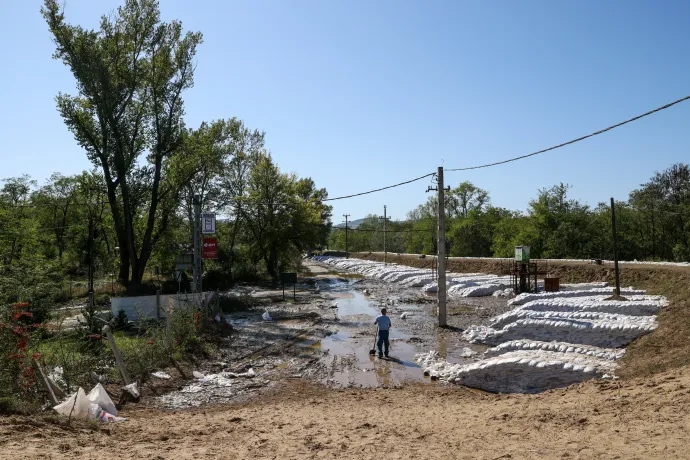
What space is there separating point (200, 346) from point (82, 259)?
41669 millimetres

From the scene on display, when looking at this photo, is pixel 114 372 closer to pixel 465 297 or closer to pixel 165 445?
pixel 165 445

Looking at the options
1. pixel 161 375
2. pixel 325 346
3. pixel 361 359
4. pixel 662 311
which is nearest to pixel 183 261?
pixel 325 346

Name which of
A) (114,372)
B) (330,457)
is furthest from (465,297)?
(330,457)

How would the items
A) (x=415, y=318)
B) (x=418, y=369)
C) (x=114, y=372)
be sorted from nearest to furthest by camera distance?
(x=114, y=372) → (x=418, y=369) → (x=415, y=318)

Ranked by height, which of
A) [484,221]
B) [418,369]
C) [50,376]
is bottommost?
[418,369]

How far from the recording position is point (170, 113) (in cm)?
3253

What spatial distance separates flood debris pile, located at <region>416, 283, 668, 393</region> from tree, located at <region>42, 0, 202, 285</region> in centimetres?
2296

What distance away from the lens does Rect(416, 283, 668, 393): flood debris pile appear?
36.6 feet

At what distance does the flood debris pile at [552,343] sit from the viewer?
1114 cm

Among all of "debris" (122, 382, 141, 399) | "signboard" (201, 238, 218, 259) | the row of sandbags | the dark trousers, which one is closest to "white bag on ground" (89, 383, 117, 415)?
"debris" (122, 382, 141, 399)

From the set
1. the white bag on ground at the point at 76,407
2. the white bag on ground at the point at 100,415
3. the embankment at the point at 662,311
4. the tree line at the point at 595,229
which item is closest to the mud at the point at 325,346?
the white bag on ground at the point at 100,415

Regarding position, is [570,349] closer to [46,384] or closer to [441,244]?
[441,244]

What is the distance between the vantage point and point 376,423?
27.0ft

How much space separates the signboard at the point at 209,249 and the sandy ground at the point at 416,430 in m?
12.5
